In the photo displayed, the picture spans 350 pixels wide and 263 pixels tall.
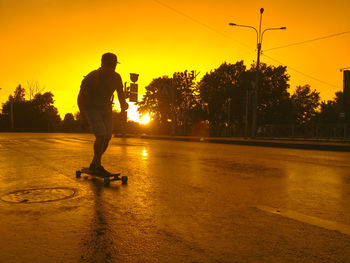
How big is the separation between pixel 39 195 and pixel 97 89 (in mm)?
1981

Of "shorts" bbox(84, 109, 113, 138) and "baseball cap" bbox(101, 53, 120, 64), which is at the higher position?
"baseball cap" bbox(101, 53, 120, 64)

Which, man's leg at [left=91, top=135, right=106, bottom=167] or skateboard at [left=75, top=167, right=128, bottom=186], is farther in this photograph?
man's leg at [left=91, top=135, right=106, bottom=167]

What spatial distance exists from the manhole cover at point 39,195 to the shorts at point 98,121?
1082 millimetres

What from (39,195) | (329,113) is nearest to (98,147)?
(39,195)

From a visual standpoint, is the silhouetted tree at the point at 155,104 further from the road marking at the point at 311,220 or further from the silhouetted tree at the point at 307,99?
the road marking at the point at 311,220

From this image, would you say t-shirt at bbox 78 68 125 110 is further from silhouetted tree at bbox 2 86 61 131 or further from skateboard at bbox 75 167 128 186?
silhouetted tree at bbox 2 86 61 131

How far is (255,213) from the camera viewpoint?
3275 millimetres

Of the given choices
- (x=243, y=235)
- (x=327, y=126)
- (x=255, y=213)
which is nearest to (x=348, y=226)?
(x=255, y=213)

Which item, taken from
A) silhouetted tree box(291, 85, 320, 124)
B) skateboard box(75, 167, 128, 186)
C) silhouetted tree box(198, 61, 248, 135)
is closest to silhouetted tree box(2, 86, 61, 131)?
silhouetted tree box(198, 61, 248, 135)

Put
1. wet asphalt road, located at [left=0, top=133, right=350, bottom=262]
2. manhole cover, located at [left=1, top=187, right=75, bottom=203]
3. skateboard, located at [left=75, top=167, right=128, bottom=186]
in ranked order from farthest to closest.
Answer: skateboard, located at [left=75, top=167, right=128, bottom=186]
manhole cover, located at [left=1, top=187, right=75, bottom=203]
wet asphalt road, located at [left=0, top=133, right=350, bottom=262]

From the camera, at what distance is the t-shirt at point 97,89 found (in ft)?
16.9

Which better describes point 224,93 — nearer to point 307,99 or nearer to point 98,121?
point 307,99

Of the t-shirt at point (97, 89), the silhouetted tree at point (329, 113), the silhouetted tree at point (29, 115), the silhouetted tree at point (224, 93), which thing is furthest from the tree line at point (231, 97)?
the t-shirt at point (97, 89)

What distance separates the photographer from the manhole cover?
3.73 metres
